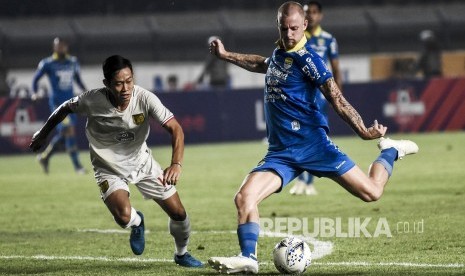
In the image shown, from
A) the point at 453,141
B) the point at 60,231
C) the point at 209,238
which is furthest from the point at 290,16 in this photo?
the point at 453,141

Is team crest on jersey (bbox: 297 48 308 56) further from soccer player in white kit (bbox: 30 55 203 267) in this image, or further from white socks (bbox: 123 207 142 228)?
white socks (bbox: 123 207 142 228)

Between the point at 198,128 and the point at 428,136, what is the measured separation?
5.28 meters

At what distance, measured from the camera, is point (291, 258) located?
789 cm

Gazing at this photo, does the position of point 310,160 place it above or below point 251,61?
below

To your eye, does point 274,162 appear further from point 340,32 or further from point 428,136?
point 340,32

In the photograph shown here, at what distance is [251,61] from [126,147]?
48.5 inches

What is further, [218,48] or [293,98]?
[218,48]

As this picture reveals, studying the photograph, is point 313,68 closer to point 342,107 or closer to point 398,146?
point 342,107

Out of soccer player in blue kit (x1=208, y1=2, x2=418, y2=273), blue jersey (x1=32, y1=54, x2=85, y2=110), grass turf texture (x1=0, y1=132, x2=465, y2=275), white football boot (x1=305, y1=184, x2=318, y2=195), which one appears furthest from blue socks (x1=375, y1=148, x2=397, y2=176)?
blue jersey (x1=32, y1=54, x2=85, y2=110)

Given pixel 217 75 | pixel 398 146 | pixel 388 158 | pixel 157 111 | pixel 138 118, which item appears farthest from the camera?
pixel 217 75

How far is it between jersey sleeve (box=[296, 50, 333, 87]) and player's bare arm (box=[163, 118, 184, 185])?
3.54 feet

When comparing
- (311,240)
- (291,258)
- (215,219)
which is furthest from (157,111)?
(215,219)

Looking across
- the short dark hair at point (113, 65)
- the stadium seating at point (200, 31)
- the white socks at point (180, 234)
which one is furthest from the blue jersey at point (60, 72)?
the stadium seating at point (200, 31)

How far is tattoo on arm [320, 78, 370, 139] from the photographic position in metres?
8.14
